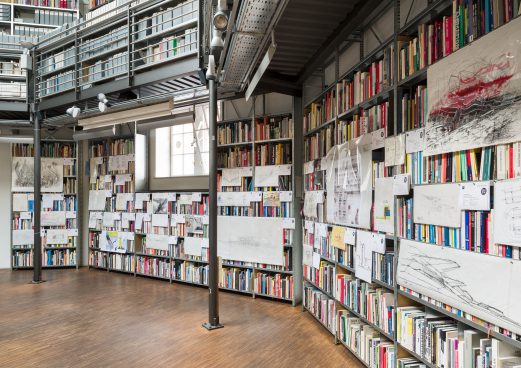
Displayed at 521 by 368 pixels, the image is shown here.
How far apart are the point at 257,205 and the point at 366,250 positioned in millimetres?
2747

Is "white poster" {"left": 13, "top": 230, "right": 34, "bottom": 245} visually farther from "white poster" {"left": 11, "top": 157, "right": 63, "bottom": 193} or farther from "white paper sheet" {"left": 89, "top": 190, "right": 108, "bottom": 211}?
"white paper sheet" {"left": 89, "top": 190, "right": 108, "bottom": 211}

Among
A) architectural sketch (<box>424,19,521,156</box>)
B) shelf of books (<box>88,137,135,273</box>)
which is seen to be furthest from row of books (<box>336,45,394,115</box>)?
shelf of books (<box>88,137,135,273</box>)

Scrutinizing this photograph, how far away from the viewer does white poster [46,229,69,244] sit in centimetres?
833

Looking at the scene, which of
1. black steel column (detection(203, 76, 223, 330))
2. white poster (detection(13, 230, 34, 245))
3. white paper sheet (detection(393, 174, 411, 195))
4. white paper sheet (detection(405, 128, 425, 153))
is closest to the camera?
white paper sheet (detection(405, 128, 425, 153))

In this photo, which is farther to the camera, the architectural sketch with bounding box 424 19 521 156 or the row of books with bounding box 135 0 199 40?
the row of books with bounding box 135 0 199 40

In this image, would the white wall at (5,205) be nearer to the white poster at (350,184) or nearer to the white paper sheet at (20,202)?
the white paper sheet at (20,202)

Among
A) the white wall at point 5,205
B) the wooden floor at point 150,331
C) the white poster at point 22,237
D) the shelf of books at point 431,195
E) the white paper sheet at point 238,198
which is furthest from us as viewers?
the white wall at point 5,205

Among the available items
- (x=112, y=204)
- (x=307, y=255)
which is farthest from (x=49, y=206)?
(x=307, y=255)

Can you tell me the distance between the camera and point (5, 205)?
27.5 feet

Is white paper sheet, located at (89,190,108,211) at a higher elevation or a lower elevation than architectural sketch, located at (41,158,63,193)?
lower

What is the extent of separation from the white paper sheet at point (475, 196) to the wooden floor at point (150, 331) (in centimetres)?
207

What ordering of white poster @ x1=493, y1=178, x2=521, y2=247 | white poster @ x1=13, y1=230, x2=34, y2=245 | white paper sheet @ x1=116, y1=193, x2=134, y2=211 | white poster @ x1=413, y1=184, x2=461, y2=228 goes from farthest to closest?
1. white poster @ x1=13, y1=230, x2=34, y2=245
2. white paper sheet @ x1=116, y1=193, x2=134, y2=211
3. white poster @ x1=413, y1=184, x2=461, y2=228
4. white poster @ x1=493, y1=178, x2=521, y2=247

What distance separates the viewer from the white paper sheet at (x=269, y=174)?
573 centimetres

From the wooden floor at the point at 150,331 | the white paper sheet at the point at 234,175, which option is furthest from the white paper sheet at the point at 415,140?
the white paper sheet at the point at 234,175
